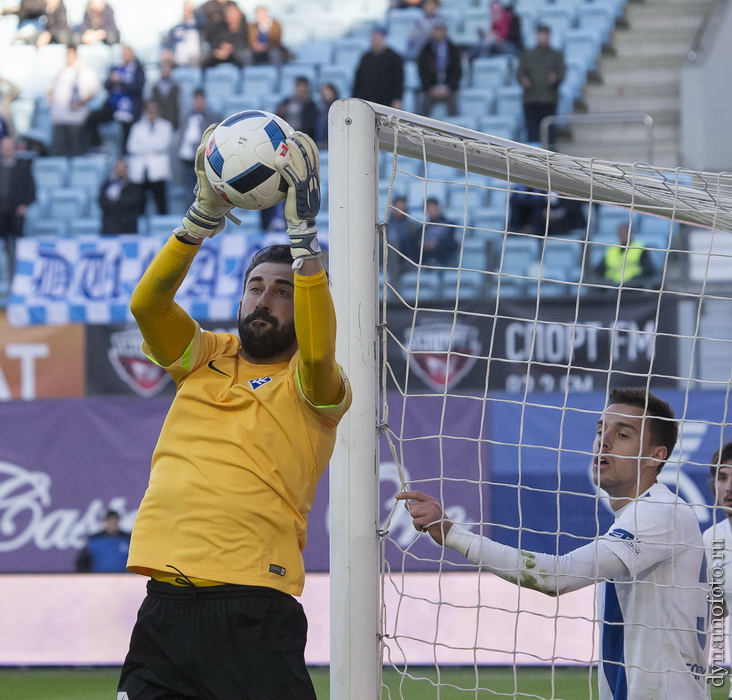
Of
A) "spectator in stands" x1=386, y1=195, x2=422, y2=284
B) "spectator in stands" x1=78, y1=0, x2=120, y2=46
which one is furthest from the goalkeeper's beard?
"spectator in stands" x1=78, y1=0, x2=120, y2=46

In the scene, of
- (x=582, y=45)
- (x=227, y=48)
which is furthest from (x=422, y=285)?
(x=227, y=48)

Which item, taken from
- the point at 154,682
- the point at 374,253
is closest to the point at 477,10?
the point at 374,253

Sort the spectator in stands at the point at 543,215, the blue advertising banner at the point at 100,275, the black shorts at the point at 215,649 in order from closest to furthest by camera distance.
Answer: the black shorts at the point at 215,649, the blue advertising banner at the point at 100,275, the spectator in stands at the point at 543,215

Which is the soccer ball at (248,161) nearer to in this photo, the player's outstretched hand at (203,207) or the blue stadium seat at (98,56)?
the player's outstretched hand at (203,207)

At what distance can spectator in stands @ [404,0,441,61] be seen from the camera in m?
13.1

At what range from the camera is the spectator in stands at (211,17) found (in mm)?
13570

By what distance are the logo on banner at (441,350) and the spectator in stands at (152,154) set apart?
4354 mm

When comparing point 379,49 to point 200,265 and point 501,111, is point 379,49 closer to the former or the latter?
point 501,111

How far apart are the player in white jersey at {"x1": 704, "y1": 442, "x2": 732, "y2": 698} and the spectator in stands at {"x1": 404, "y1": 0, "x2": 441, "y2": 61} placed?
8.88 meters

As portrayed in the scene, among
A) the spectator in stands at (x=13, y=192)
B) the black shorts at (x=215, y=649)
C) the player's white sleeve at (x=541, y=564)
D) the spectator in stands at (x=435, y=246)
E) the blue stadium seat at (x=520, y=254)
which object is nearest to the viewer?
the black shorts at (x=215, y=649)

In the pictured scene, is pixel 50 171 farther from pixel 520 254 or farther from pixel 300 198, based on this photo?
pixel 300 198

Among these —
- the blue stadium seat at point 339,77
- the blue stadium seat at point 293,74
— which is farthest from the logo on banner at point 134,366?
the blue stadium seat at point 293,74

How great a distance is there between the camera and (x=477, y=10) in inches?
547

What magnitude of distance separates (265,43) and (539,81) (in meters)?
3.62
